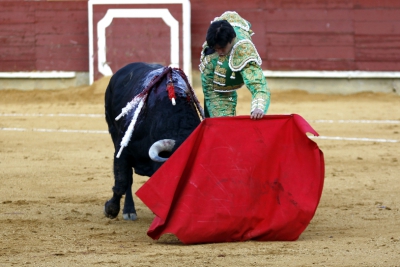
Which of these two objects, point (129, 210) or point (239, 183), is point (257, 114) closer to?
point (239, 183)

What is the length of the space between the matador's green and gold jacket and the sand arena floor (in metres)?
0.65

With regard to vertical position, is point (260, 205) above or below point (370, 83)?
above

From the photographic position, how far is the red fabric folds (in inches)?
134

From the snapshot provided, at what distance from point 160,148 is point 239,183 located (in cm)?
36

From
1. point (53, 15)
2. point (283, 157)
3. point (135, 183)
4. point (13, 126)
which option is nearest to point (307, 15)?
point (53, 15)

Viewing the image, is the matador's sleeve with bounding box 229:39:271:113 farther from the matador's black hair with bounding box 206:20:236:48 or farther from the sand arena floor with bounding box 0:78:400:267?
the sand arena floor with bounding box 0:78:400:267

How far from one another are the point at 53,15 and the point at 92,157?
14.9 ft

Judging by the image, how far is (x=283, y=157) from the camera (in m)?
3.52

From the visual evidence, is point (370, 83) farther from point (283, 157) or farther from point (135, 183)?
point (283, 157)

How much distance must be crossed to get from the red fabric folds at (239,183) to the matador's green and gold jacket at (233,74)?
167 mm

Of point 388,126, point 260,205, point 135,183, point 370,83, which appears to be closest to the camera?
point 260,205

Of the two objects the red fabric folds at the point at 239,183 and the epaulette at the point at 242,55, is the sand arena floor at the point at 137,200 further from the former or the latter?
the epaulette at the point at 242,55

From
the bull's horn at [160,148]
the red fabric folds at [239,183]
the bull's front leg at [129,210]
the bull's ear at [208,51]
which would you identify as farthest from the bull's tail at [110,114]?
the red fabric folds at [239,183]

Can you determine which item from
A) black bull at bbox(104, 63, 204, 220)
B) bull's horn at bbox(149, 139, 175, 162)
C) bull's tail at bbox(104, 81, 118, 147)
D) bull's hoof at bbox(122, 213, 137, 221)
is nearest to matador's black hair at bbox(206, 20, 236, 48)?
black bull at bbox(104, 63, 204, 220)
